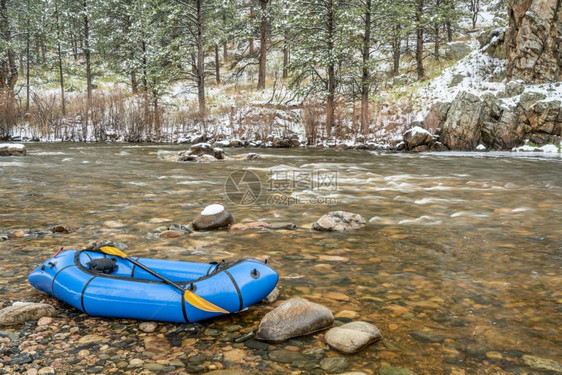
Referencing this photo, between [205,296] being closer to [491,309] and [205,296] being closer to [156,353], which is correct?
[156,353]

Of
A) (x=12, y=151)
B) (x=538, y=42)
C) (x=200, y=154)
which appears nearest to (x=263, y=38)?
(x=200, y=154)

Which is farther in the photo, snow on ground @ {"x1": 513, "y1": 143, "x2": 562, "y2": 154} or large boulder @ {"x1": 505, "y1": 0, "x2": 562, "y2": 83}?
large boulder @ {"x1": 505, "y1": 0, "x2": 562, "y2": 83}

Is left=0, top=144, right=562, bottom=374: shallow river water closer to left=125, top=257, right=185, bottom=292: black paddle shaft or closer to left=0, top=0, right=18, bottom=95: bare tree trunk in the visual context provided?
left=125, top=257, right=185, bottom=292: black paddle shaft

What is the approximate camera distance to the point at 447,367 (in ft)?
8.28

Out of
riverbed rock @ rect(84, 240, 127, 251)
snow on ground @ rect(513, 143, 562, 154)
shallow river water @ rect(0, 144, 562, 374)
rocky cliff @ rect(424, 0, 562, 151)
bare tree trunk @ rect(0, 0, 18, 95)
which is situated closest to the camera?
shallow river water @ rect(0, 144, 562, 374)

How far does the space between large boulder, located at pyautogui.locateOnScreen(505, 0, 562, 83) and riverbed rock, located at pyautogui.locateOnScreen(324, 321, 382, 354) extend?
19655 mm

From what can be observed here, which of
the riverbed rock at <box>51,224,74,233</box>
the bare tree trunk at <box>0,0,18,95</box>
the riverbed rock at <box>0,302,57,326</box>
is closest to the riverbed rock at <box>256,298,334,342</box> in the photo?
the riverbed rock at <box>0,302,57,326</box>

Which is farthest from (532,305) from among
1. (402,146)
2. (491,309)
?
(402,146)

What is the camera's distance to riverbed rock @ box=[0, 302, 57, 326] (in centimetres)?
295

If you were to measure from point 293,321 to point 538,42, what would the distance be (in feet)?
67.8

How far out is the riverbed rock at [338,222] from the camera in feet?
18.2

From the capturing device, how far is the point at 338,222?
565 centimetres

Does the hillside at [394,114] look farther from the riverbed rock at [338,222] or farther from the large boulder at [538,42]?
the riverbed rock at [338,222]

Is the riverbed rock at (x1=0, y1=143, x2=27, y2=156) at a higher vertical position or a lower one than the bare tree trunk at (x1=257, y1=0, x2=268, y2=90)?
lower
